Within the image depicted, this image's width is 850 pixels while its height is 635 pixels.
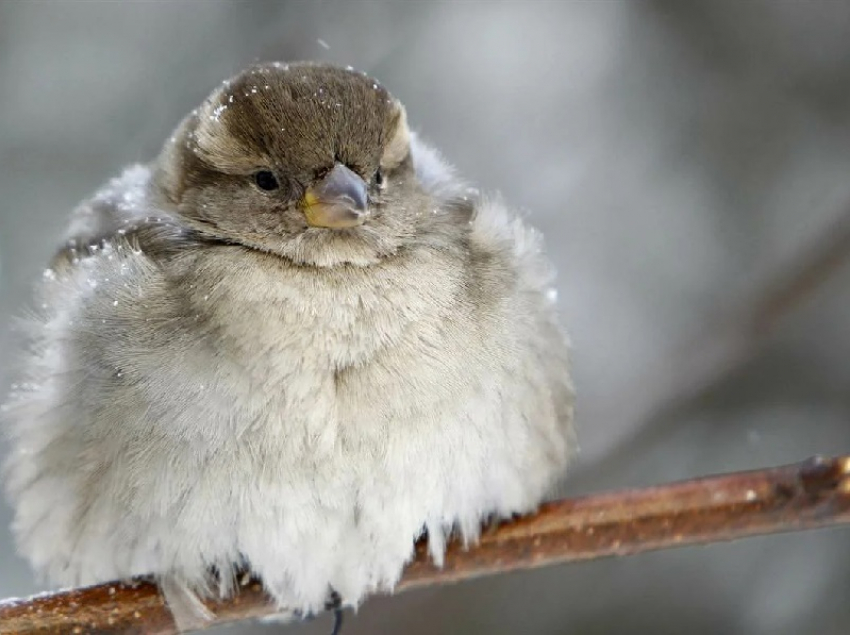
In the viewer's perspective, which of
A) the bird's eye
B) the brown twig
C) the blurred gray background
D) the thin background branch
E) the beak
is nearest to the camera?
the brown twig

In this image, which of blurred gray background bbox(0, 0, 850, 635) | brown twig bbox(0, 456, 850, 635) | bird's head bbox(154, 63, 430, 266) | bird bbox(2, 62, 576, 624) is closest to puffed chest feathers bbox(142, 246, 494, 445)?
bird bbox(2, 62, 576, 624)

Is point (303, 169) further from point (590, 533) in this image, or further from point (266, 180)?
point (590, 533)

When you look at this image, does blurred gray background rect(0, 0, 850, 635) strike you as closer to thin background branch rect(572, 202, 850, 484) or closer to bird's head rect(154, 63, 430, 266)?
thin background branch rect(572, 202, 850, 484)

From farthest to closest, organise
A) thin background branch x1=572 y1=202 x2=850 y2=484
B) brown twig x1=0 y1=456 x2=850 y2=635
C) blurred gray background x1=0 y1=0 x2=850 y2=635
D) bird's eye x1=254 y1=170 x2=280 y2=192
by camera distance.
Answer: blurred gray background x1=0 y1=0 x2=850 y2=635, thin background branch x1=572 y1=202 x2=850 y2=484, bird's eye x1=254 y1=170 x2=280 y2=192, brown twig x1=0 y1=456 x2=850 y2=635

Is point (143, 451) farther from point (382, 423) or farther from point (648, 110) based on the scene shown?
point (648, 110)

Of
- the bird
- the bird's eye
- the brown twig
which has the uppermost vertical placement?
the bird's eye

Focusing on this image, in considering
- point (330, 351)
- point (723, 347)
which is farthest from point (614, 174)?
point (330, 351)
